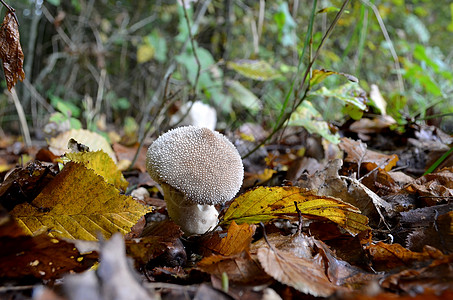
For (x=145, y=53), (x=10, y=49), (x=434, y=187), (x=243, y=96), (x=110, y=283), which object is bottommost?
(x=243, y=96)

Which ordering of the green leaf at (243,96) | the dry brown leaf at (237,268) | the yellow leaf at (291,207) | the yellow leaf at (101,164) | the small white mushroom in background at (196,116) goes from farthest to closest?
1. the green leaf at (243,96)
2. the small white mushroom in background at (196,116)
3. the yellow leaf at (101,164)
4. the yellow leaf at (291,207)
5. the dry brown leaf at (237,268)

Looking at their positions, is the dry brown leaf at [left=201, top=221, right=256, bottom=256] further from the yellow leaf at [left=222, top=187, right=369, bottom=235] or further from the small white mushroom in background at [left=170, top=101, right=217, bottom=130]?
the small white mushroom in background at [left=170, top=101, right=217, bottom=130]

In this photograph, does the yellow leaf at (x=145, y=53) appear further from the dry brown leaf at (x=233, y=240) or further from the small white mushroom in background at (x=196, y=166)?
the dry brown leaf at (x=233, y=240)

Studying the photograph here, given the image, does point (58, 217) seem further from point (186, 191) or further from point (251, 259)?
point (251, 259)

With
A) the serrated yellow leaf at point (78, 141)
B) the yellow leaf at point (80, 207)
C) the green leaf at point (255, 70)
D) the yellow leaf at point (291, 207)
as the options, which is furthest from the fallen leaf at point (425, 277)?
the green leaf at point (255, 70)

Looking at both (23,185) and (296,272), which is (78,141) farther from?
(296,272)

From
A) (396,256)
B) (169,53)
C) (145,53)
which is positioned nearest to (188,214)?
(396,256)
